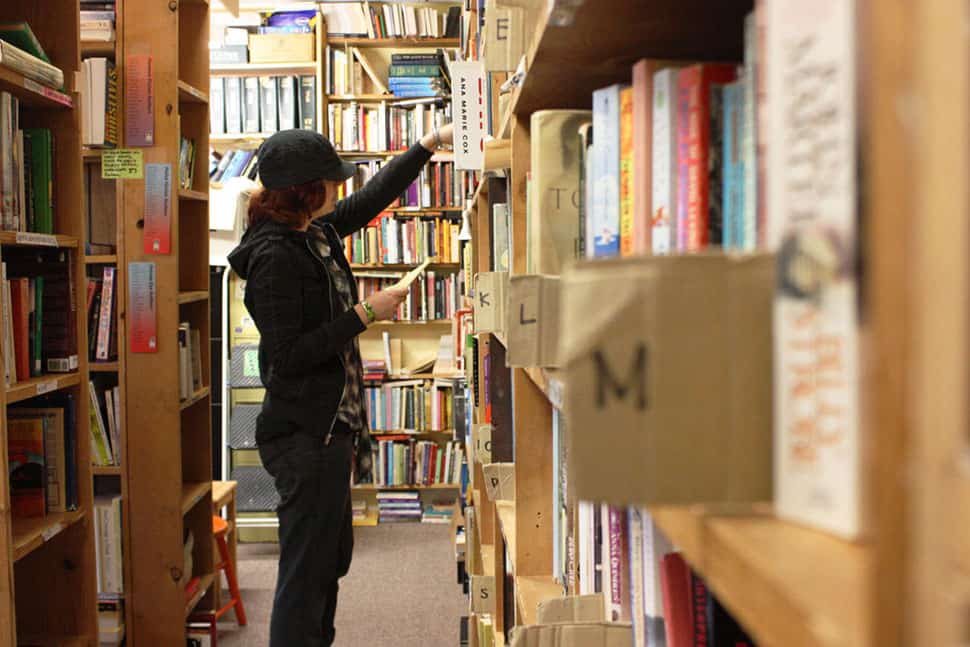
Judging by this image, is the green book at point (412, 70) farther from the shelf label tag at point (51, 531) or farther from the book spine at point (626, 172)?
the book spine at point (626, 172)

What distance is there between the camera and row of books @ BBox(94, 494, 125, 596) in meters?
2.77

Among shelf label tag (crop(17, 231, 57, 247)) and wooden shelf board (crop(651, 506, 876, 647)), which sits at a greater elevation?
shelf label tag (crop(17, 231, 57, 247))

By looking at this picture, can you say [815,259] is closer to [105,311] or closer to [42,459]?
[42,459]

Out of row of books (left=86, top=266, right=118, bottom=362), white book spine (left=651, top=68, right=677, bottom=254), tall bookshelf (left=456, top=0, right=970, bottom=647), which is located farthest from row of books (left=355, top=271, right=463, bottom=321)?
tall bookshelf (left=456, top=0, right=970, bottom=647)

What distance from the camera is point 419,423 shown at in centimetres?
508

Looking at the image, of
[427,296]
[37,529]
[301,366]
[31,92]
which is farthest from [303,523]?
[427,296]

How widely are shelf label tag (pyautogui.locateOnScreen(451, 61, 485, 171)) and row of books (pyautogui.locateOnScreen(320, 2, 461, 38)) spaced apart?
10.2 ft

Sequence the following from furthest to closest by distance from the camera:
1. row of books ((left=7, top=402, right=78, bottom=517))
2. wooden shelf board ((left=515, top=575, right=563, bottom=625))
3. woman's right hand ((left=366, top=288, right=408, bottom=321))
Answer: woman's right hand ((left=366, top=288, right=408, bottom=321)), row of books ((left=7, top=402, right=78, bottom=517)), wooden shelf board ((left=515, top=575, right=563, bottom=625))

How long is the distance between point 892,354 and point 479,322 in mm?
1258

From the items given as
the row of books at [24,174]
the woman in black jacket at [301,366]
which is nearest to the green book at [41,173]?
the row of books at [24,174]

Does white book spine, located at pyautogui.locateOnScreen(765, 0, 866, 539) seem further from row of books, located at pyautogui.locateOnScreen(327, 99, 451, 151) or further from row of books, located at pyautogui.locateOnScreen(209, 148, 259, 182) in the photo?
row of books, located at pyautogui.locateOnScreen(327, 99, 451, 151)

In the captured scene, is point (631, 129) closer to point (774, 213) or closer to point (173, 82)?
point (774, 213)

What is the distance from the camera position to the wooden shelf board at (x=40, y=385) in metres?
1.88

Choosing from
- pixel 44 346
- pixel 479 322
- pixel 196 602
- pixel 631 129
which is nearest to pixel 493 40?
Answer: pixel 479 322
